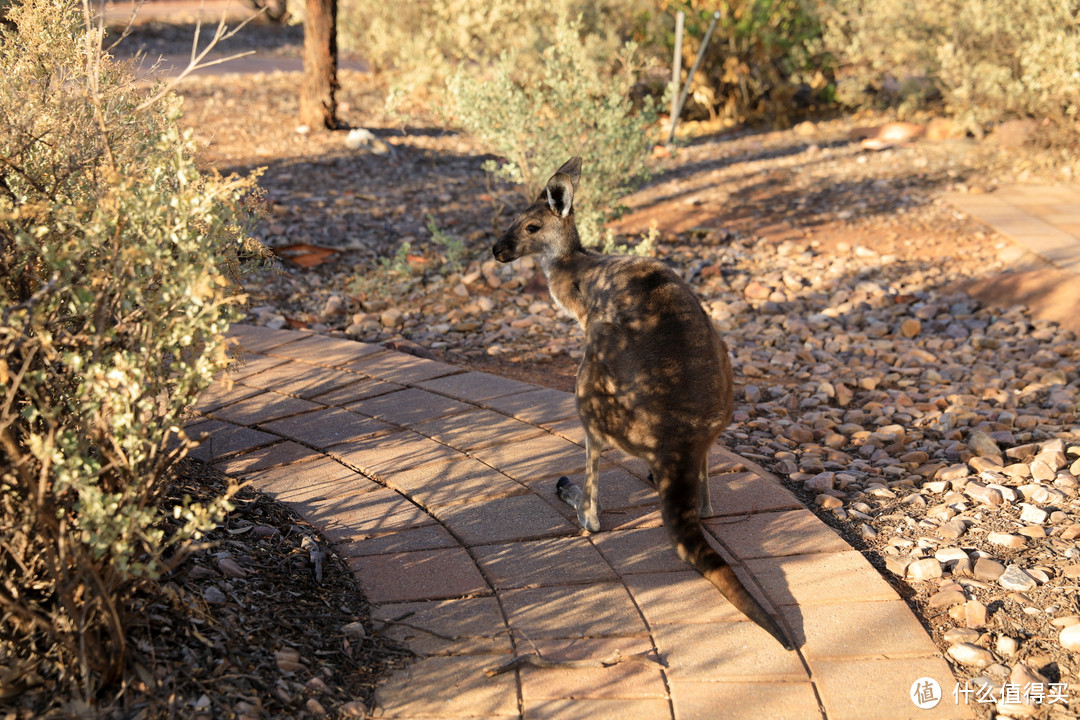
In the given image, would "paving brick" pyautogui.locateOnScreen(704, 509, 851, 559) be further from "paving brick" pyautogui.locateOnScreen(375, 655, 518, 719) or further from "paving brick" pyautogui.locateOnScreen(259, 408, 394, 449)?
"paving brick" pyautogui.locateOnScreen(259, 408, 394, 449)

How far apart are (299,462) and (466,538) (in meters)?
1.12

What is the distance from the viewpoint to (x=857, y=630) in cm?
339

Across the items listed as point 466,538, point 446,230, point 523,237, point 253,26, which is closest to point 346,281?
point 446,230

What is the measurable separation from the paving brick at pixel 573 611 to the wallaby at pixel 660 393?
33cm

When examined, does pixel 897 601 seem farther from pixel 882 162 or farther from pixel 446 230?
pixel 882 162

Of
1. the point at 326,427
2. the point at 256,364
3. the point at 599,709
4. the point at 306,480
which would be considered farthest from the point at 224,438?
the point at 599,709

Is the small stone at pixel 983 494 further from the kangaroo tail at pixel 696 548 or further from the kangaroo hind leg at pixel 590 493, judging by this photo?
the kangaroo hind leg at pixel 590 493

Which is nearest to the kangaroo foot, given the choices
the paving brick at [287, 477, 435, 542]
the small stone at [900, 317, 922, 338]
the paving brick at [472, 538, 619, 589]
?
the paving brick at [472, 538, 619, 589]

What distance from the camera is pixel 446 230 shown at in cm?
1019

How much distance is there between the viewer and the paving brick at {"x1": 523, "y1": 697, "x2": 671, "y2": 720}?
2.93 metres

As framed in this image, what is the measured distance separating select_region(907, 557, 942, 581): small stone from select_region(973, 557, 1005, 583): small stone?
0.50ft

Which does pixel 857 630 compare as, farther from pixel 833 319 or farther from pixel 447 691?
pixel 833 319

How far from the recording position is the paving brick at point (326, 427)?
15.8 feet

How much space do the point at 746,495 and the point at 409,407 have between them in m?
1.96
